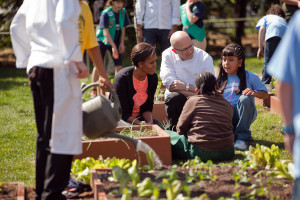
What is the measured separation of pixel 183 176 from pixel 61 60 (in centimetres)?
131

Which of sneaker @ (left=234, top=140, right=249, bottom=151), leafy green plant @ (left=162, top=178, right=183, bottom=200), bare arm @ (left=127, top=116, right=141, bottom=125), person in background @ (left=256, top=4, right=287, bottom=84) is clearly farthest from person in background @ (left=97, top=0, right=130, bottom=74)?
leafy green plant @ (left=162, top=178, right=183, bottom=200)

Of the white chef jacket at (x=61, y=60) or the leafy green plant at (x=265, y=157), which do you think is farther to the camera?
the leafy green plant at (x=265, y=157)

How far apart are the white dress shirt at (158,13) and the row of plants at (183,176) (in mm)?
4451

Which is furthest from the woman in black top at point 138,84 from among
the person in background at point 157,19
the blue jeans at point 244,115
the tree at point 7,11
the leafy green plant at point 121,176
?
the tree at point 7,11

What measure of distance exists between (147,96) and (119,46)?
3.58 m

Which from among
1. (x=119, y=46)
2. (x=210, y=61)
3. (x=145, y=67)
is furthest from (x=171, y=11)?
(x=145, y=67)

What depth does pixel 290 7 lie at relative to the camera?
27.2ft

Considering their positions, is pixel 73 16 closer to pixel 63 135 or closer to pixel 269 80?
pixel 63 135

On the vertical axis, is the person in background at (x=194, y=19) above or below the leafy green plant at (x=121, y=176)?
above

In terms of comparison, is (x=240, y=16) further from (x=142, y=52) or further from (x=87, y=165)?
(x=87, y=165)

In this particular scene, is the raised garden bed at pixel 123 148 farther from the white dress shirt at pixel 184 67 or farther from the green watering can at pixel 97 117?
the white dress shirt at pixel 184 67

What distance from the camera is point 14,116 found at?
299 inches

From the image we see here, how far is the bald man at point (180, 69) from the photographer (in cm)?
589

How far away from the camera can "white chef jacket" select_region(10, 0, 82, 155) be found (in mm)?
3373
